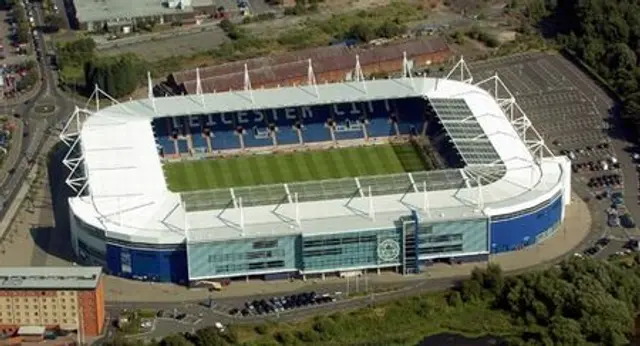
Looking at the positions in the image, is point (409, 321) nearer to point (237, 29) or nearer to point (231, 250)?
point (231, 250)

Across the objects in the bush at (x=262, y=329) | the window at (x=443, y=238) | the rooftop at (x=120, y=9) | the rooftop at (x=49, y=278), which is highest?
the rooftop at (x=120, y=9)

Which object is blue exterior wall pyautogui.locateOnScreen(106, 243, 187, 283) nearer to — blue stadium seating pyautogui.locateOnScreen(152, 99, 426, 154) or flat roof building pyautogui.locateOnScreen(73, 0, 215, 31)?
blue stadium seating pyautogui.locateOnScreen(152, 99, 426, 154)

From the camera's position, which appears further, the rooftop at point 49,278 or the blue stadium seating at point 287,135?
the blue stadium seating at point 287,135

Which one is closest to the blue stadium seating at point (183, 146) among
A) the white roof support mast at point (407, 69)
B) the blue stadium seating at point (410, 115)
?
the blue stadium seating at point (410, 115)

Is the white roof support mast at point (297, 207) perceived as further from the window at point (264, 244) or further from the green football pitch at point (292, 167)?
the green football pitch at point (292, 167)

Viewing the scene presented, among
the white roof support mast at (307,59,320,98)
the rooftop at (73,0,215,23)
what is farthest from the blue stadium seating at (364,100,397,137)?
the rooftop at (73,0,215,23)

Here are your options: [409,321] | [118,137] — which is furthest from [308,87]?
[409,321]
